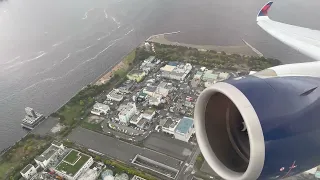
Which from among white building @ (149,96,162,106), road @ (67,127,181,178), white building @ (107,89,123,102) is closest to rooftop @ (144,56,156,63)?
white building @ (107,89,123,102)

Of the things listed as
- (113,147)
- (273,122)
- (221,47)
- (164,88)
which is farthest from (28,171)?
(221,47)

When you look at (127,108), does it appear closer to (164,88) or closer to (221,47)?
(164,88)

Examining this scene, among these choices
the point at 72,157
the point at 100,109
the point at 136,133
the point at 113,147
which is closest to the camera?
the point at 72,157

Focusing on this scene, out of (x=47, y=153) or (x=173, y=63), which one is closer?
(x=47, y=153)

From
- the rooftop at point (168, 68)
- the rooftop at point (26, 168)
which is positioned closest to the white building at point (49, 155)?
the rooftop at point (26, 168)

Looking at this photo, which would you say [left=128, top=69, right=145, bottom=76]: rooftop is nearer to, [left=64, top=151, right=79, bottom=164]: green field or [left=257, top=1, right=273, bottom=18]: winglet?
[left=64, top=151, right=79, bottom=164]: green field

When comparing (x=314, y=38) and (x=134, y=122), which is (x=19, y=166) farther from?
(x=314, y=38)

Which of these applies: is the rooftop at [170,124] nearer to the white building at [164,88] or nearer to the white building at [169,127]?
the white building at [169,127]
